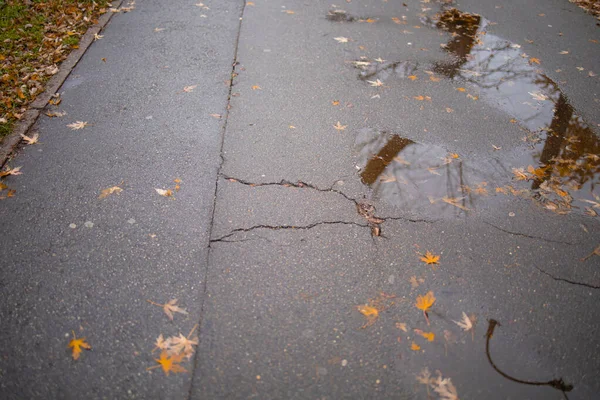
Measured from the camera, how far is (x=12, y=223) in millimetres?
2834

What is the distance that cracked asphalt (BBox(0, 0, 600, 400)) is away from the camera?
2168mm

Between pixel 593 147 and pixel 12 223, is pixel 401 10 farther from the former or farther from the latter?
pixel 12 223

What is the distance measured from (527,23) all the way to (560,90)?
256 cm

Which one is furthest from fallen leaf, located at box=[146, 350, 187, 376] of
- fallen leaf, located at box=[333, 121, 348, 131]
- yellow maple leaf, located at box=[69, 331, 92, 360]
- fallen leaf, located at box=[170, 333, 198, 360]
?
fallen leaf, located at box=[333, 121, 348, 131]

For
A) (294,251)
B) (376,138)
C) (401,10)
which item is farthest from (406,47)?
(294,251)

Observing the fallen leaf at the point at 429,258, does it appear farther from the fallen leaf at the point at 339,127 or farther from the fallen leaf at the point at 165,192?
the fallen leaf at the point at 165,192

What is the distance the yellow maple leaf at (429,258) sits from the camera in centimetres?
272

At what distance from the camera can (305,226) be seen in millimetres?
2924

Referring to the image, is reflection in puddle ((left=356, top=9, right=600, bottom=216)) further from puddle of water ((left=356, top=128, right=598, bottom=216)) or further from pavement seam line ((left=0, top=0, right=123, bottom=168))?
pavement seam line ((left=0, top=0, right=123, bottom=168))

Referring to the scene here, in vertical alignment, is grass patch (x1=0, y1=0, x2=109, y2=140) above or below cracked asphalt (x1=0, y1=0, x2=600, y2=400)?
above

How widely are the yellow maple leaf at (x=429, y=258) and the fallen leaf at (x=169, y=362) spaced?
1.90 metres

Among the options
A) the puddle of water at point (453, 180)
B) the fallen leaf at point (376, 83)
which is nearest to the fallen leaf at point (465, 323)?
the puddle of water at point (453, 180)

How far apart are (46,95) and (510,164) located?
17.6 feet

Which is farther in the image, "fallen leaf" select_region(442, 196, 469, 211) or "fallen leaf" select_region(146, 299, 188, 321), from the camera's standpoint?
"fallen leaf" select_region(442, 196, 469, 211)
